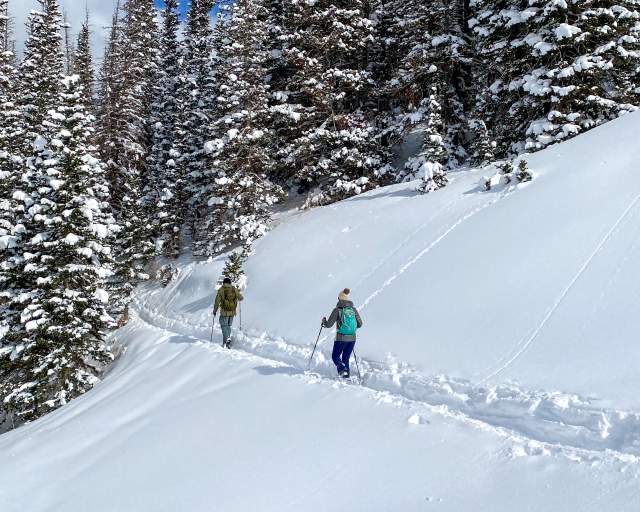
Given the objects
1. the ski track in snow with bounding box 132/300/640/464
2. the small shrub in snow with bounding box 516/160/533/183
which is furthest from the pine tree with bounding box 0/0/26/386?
the small shrub in snow with bounding box 516/160/533/183

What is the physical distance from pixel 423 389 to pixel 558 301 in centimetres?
308

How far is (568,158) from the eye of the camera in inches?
576

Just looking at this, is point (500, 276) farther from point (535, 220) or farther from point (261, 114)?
point (261, 114)

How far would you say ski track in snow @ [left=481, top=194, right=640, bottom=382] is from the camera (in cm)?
843

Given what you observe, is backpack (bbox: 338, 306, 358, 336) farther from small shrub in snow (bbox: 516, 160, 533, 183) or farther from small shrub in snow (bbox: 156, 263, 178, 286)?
small shrub in snow (bbox: 156, 263, 178, 286)

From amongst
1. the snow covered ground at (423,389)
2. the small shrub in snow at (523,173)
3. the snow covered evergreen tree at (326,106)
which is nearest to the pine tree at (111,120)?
the snow covered evergreen tree at (326,106)

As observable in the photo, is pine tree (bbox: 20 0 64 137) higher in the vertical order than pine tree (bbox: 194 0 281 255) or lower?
higher

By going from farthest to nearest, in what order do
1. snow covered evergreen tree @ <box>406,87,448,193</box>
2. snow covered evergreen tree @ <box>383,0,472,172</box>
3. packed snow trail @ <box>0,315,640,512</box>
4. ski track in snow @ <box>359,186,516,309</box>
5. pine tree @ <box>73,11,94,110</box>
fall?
1. pine tree @ <box>73,11,94,110</box>
2. snow covered evergreen tree @ <box>383,0,472,172</box>
3. snow covered evergreen tree @ <box>406,87,448,193</box>
4. ski track in snow @ <box>359,186,516,309</box>
5. packed snow trail @ <box>0,315,640,512</box>

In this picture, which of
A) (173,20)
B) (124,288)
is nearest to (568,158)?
(124,288)

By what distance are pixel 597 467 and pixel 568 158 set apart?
11.2 m

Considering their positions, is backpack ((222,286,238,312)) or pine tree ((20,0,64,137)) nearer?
backpack ((222,286,238,312))

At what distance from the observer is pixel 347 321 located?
32.9 ft

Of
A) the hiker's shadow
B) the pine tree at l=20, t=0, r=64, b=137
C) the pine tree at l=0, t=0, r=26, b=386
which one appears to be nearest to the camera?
the hiker's shadow

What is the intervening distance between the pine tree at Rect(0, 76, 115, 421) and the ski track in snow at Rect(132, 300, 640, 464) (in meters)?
8.93
